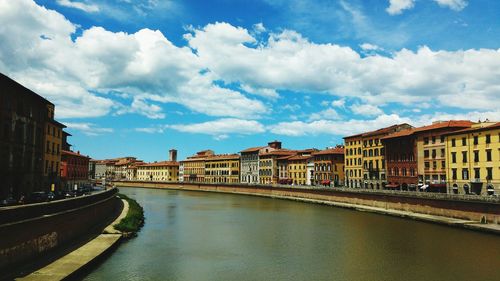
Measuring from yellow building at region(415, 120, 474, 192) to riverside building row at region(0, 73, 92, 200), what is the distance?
188 ft

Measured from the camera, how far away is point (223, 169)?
525 ft

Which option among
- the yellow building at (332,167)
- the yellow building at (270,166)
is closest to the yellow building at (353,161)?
the yellow building at (332,167)

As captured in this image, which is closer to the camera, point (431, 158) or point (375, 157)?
point (431, 158)

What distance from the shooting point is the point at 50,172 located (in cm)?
5897

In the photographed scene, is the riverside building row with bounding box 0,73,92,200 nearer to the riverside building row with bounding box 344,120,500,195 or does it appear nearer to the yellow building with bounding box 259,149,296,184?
the riverside building row with bounding box 344,120,500,195

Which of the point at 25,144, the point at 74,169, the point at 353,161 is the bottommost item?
the point at 74,169

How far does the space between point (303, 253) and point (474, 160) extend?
132ft

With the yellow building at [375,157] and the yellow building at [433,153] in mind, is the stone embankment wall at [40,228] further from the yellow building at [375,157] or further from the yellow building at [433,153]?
the yellow building at [375,157]

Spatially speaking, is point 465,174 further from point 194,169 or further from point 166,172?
point 166,172

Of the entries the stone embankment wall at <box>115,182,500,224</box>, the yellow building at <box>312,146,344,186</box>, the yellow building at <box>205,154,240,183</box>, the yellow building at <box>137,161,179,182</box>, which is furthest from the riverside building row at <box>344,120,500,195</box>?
the yellow building at <box>137,161,179,182</box>

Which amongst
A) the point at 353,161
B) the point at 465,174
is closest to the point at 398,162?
the point at 465,174

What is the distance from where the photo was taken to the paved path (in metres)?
21.6

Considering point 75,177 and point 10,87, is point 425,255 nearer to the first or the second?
point 10,87

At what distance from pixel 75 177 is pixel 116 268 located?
5949cm
